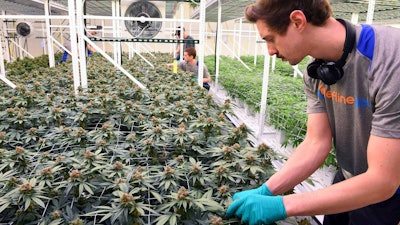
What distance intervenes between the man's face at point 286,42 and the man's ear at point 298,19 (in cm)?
A: 2

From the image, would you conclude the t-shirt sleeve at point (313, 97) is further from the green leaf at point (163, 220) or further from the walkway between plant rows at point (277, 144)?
the green leaf at point (163, 220)

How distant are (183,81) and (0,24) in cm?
783

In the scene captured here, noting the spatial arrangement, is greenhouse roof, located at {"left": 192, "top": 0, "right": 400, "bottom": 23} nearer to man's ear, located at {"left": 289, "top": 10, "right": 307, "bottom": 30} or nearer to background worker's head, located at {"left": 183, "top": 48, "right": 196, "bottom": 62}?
background worker's head, located at {"left": 183, "top": 48, "right": 196, "bottom": 62}

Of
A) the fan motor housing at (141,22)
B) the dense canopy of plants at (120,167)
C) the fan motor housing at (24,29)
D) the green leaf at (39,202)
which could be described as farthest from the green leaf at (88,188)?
the fan motor housing at (24,29)

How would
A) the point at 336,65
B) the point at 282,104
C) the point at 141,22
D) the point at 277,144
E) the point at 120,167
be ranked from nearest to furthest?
the point at 336,65
the point at 120,167
the point at 277,144
the point at 282,104
the point at 141,22

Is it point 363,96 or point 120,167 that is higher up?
point 363,96

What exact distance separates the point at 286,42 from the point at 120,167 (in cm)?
99

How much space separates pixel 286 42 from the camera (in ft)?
4.02

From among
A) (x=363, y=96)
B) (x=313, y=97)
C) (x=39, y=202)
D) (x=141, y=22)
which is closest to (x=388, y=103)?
(x=363, y=96)

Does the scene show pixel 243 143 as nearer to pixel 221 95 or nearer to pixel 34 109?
pixel 34 109

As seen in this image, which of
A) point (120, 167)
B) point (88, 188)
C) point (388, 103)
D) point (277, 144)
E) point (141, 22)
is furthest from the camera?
point (141, 22)

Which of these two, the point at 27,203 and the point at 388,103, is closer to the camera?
the point at 388,103

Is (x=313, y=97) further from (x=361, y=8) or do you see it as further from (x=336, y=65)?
(x=361, y=8)

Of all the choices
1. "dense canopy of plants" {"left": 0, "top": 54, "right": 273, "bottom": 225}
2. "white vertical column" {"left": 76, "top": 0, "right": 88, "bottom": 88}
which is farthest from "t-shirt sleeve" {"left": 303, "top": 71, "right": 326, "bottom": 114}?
"white vertical column" {"left": 76, "top": 0, "right": 88, "bottom": 88}
